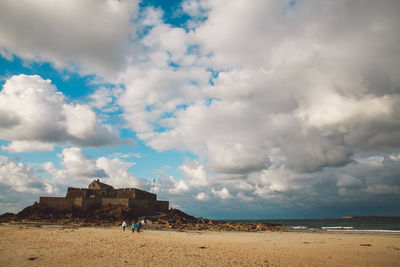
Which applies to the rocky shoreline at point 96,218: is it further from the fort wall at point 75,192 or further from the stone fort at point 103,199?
the fort wall at point 75,192

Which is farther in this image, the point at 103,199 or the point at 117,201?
the point at 103,199

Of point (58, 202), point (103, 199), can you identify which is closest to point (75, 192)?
point (58, 202)

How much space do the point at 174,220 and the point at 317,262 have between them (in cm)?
3835

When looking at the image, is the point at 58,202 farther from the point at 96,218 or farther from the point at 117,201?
the point at 117,201

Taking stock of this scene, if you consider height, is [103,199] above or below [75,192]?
below

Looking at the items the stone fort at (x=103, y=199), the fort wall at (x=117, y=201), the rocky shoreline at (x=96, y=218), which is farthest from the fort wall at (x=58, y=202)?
the fort wall at (x=117, y=201)

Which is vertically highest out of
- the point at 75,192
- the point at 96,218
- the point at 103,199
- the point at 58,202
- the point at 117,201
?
the point at 75,192

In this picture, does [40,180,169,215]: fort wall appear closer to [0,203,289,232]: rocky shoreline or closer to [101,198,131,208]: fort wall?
[101,198,131,208]: fort wall

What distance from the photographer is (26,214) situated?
1859 inches

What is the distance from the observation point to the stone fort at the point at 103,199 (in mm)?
50219

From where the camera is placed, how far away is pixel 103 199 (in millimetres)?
52281

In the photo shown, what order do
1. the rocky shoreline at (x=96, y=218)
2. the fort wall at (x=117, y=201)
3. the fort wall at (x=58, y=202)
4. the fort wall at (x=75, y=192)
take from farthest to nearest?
1. the fort wall at (x=75, y=192)
2. the fort wall at (x=117, y=201)
3. the fort wall at (x=58, y=202)
4. the rocky shoreline at (x=96, y=218)

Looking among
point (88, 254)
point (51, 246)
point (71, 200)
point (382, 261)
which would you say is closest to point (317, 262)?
point (382, 261)

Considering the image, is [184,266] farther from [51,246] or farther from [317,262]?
[51,246]
